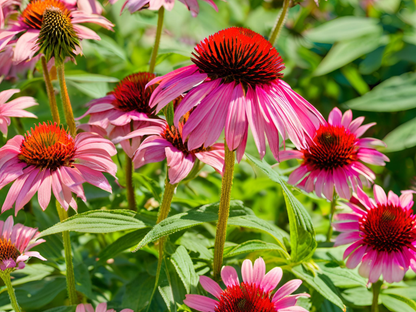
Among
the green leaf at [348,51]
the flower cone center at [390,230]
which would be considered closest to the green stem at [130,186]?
the flower cone center at [390,230]

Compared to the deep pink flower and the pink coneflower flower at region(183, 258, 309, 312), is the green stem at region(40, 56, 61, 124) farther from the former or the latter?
the pink coneflower flower at region(183, 258, 309, 312)

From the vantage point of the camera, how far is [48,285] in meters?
0.65

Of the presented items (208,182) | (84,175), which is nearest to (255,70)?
(84,175)

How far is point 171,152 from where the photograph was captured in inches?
20.2

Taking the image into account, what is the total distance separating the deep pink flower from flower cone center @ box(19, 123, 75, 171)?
0.21ft

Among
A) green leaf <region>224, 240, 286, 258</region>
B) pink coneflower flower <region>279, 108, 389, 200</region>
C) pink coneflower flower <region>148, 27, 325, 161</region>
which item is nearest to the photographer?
pink coneflower flower <region>148, 27, 325, 161</region>

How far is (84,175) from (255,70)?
0.79 ft

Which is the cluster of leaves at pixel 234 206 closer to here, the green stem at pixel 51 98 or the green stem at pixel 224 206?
the green stem at pixel 224 206

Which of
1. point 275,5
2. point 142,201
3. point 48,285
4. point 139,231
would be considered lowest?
point 48,285

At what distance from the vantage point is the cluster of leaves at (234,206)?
0.54 meters

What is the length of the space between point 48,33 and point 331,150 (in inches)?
17.2

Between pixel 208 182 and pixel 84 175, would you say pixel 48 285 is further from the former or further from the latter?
pixel 208 182

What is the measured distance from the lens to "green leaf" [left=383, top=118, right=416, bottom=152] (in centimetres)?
84

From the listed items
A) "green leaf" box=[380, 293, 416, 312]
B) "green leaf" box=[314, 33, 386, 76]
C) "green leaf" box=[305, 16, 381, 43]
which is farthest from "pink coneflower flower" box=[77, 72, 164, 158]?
"green leaf" box=[305, 16, 381, 43]
